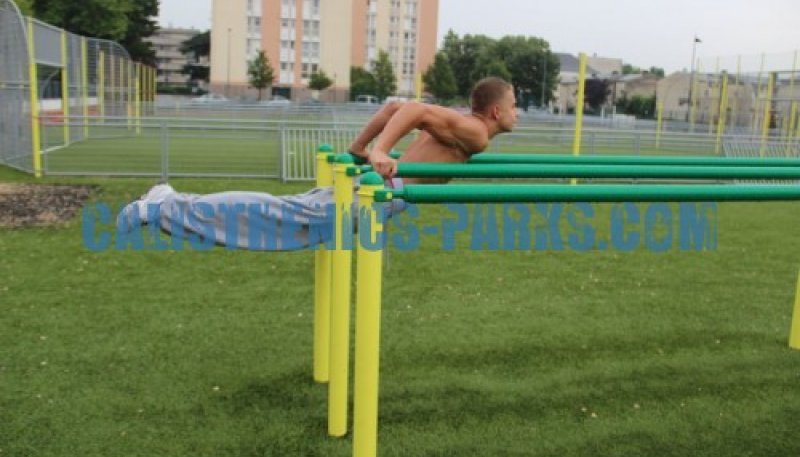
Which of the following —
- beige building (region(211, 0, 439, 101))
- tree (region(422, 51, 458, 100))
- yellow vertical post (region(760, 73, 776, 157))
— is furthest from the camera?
tree (region(422, 51, 458, 100))

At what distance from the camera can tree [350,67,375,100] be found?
259ft

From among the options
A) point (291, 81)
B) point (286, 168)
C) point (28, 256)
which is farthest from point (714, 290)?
point (291, 81)

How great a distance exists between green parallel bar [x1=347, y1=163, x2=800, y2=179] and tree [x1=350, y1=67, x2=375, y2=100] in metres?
75.9

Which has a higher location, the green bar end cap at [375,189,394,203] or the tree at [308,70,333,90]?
the tree at [308,70,333,90]

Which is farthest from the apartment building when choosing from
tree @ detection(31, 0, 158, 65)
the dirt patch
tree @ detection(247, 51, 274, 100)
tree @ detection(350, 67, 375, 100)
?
the dirt patch

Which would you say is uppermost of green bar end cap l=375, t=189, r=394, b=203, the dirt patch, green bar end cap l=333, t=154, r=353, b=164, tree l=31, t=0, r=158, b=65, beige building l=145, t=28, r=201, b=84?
beige building l=145, t=28, r=201, b=84

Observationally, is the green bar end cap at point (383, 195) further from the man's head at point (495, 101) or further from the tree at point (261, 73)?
the tree at point (261, 73)

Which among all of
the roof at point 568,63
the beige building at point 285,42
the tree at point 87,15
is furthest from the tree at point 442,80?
the roof at point 568,63

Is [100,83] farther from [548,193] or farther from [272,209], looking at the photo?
[548,193]

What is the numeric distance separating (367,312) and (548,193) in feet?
2.86

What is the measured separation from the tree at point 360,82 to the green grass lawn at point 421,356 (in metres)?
72.8

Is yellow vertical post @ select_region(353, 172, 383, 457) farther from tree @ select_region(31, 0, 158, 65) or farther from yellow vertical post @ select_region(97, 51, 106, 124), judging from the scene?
tree @ select_region(31, 0, 158, 65)

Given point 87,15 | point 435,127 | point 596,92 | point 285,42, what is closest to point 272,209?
point 435,127

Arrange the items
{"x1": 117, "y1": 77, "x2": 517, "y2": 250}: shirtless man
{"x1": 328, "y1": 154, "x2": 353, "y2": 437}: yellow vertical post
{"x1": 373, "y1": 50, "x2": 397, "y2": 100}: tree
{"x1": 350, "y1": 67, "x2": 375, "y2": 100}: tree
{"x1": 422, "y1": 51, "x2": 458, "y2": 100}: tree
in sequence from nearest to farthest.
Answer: {"x1": 328, "y1": 154, "x2": 353, "y2": 437}: yellow vertical post → {"x1": 117, "y1": 77, "x2": 517, "y2": 250}: shirtless man → {"x1": 373, "y1": 50, "x2": 397, "y2": 100}: tree → {"x1": 422, "y1": 51, "x2": 458, "y2": 100}: tree → {"x1": 350, "y1": 67, "x2": 375, "y2": 100}: tree
